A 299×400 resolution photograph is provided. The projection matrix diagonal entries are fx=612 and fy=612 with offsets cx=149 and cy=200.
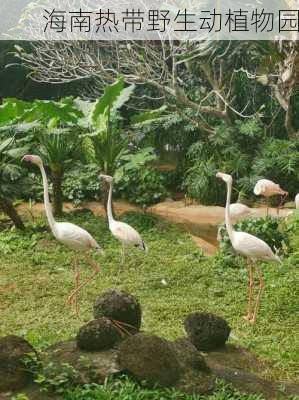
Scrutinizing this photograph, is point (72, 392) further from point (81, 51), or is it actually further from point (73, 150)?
point (81, 51)

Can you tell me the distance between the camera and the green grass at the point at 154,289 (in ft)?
14.7

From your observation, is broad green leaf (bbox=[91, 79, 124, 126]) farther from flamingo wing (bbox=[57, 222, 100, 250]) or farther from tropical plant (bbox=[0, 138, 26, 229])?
flamingo wing (bbox=[57, 222, 100, 250])

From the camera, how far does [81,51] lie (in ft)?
31.2

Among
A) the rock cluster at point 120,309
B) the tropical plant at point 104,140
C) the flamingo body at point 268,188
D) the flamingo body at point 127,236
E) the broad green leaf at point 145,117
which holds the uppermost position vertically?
the broad green leaf at point 145,117

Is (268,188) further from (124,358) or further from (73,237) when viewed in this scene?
(124,358)

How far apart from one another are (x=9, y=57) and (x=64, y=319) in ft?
31.5

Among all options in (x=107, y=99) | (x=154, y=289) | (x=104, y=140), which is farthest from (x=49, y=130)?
(x=154, y=289)

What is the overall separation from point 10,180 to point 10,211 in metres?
0.38

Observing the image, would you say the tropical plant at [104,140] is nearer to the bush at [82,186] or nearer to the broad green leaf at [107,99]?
the broad green leaf at [107,99]

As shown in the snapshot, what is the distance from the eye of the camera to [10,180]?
7.24m

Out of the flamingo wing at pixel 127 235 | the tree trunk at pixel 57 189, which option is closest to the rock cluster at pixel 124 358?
the flamingo wing at pixel 127 235

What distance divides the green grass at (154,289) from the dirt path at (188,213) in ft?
2.03

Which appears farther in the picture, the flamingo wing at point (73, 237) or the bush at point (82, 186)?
the bush at point (82, 186)

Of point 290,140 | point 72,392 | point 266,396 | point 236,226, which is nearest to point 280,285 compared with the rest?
point 236,226
